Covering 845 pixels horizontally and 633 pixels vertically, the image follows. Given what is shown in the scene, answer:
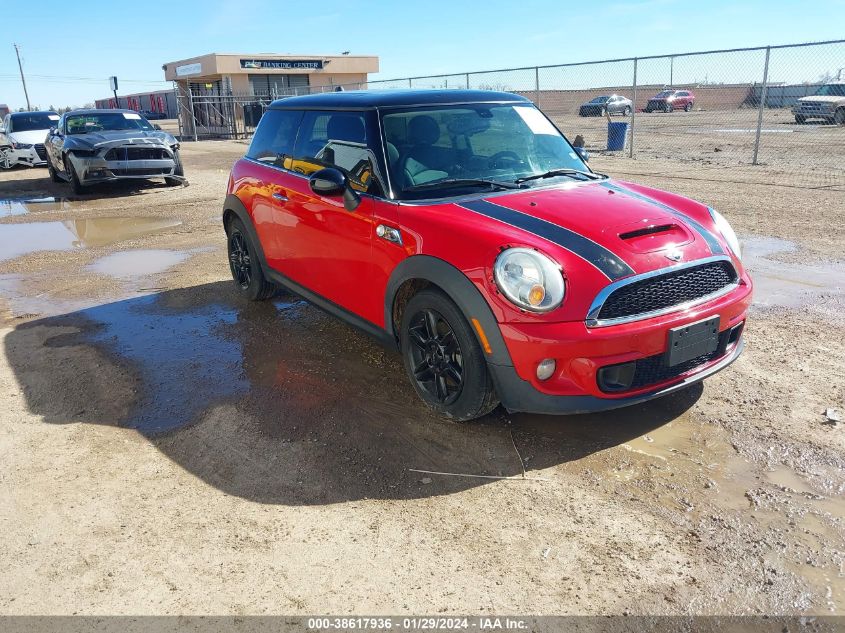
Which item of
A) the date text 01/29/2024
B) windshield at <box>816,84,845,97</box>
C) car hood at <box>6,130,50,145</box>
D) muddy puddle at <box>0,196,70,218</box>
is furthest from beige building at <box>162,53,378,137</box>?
the date text 01/29/2024

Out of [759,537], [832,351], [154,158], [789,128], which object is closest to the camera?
[759,537]

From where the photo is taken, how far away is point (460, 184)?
3.81 m

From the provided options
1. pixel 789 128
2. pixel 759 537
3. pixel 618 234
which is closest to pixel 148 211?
pixel 618 234

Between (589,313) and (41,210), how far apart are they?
11.5 metres

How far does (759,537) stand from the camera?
8.57 ft

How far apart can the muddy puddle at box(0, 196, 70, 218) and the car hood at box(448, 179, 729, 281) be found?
10.6 m

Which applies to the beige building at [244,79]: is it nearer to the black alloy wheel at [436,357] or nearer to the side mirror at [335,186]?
the side mirror at [335,186]

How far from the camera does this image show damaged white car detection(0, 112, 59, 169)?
1702cm

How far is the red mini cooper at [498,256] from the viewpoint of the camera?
9.82 feet

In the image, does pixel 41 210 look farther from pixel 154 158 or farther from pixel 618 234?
pixel 618 234

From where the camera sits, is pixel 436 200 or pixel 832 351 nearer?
pixel 436 200

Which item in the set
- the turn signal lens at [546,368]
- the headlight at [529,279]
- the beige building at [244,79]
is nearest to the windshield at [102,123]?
the headlight at [529,279]

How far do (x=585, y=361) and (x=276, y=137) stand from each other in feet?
10.8

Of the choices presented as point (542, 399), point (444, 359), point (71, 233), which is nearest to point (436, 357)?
point (444, 359)
